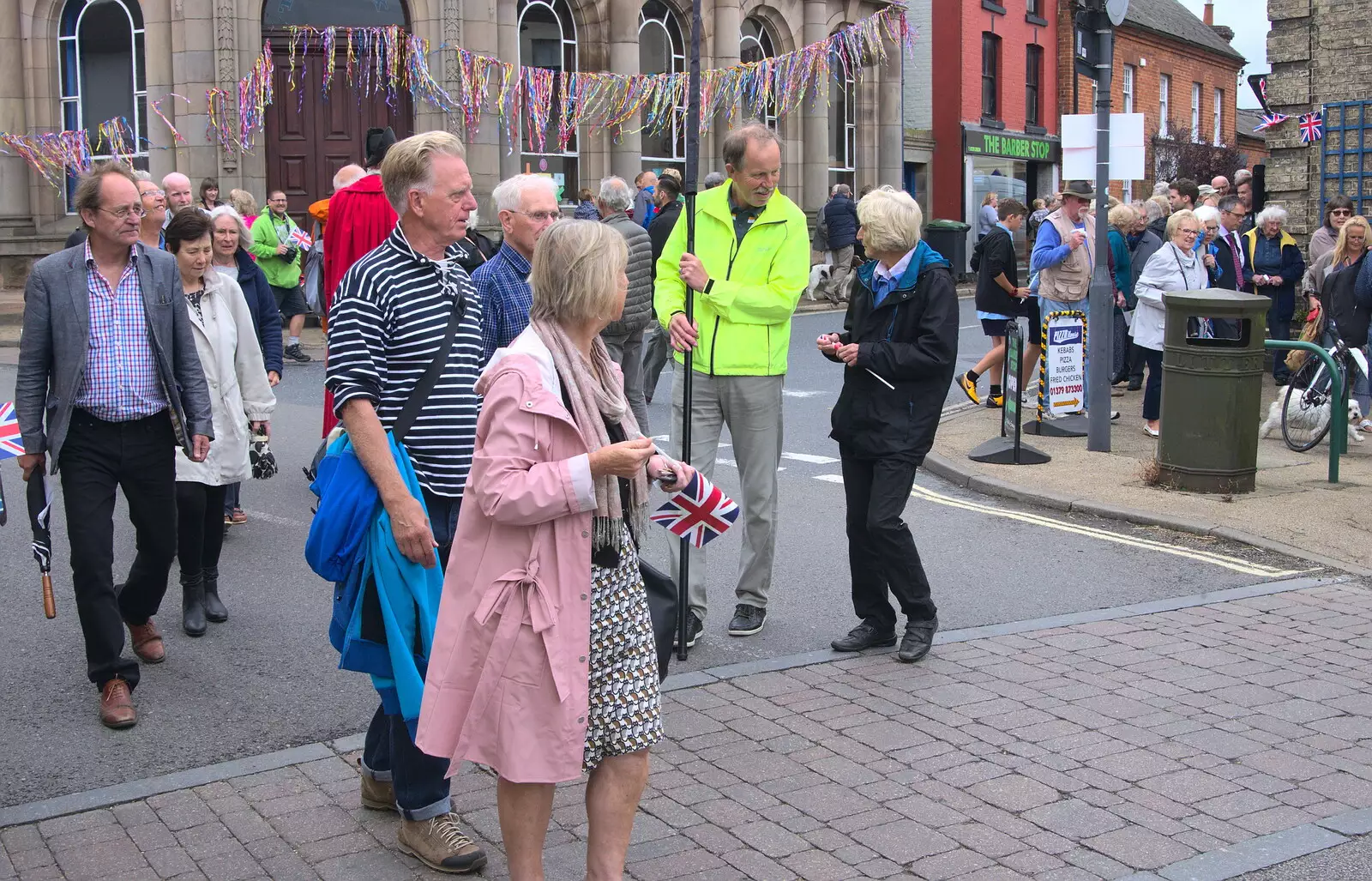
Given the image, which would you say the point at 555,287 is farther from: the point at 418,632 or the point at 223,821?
the point at 223,821

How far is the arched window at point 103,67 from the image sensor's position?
72.2ft

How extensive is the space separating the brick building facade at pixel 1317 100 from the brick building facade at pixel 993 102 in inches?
763

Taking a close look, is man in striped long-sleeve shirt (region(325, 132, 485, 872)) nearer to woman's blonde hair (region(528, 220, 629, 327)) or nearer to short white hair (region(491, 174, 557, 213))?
woman's blonde hair (region(528, 220, 629, 327))

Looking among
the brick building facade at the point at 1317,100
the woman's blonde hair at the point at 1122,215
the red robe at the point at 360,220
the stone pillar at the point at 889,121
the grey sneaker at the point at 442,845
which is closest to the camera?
A: the grey sneaker at the point at 442,845

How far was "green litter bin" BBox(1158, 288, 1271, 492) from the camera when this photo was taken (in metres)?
9.44

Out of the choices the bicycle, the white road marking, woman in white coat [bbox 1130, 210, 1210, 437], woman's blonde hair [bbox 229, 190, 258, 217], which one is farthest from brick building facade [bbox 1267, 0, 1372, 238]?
woman's blonde hair [bbox 229, 190, 258, 217]

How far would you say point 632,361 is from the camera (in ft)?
35.1

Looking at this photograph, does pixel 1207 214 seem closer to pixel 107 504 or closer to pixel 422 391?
pixel 107 504

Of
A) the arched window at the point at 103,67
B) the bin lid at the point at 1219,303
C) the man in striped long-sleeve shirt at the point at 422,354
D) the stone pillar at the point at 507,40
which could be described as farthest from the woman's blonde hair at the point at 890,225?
the arched window at the point at 103,67

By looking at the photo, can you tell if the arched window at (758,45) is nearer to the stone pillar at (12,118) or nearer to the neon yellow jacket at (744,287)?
the stone pillar at (12,118)

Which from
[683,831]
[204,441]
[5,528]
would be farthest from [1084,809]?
[5,528]

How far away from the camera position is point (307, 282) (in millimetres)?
17375

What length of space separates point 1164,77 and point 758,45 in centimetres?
2119

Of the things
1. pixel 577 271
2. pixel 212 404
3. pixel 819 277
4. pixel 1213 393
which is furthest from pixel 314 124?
pixel 577 271
